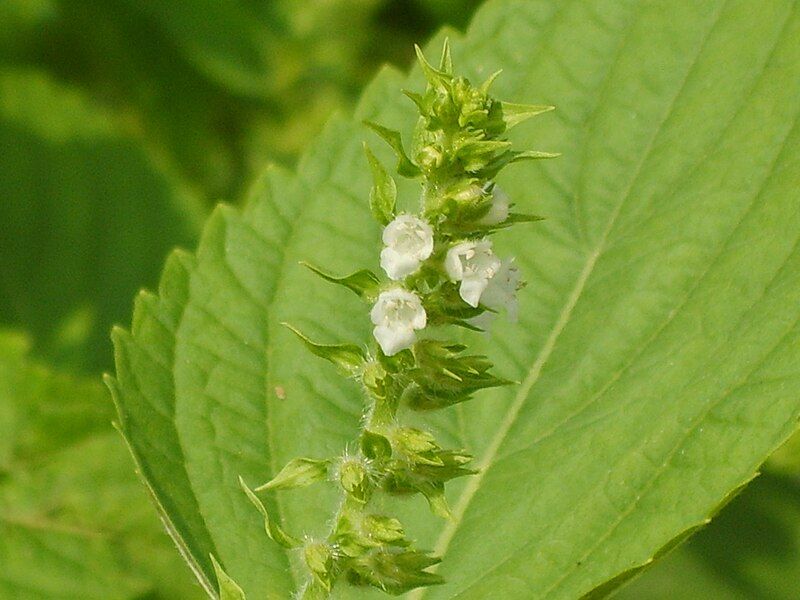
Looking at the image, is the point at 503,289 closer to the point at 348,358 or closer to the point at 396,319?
the point at 396,319

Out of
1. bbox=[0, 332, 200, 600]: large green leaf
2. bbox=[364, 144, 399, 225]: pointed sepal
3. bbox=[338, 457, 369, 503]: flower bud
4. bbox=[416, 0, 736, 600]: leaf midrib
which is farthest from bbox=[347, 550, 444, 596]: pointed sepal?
bbox=[0, 332, 200, 600]: large green leaf

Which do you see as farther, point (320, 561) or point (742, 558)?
point (742, 558)

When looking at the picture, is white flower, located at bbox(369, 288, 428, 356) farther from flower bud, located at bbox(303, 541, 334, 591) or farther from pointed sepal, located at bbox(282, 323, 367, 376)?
flower bud, located at bbox(303, 541, 334, 591)

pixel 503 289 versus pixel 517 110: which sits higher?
pixel 517 110

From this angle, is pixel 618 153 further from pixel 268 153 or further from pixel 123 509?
pixel 268 153

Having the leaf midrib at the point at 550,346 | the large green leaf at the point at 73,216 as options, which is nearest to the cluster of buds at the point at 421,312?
the leaf midrib at the point at 550,346

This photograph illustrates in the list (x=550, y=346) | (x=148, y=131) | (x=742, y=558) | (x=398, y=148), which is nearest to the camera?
(x=398, y=148)

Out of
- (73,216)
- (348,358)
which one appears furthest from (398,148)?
(73,216)

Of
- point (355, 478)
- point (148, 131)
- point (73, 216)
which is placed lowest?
point (355, 478)
